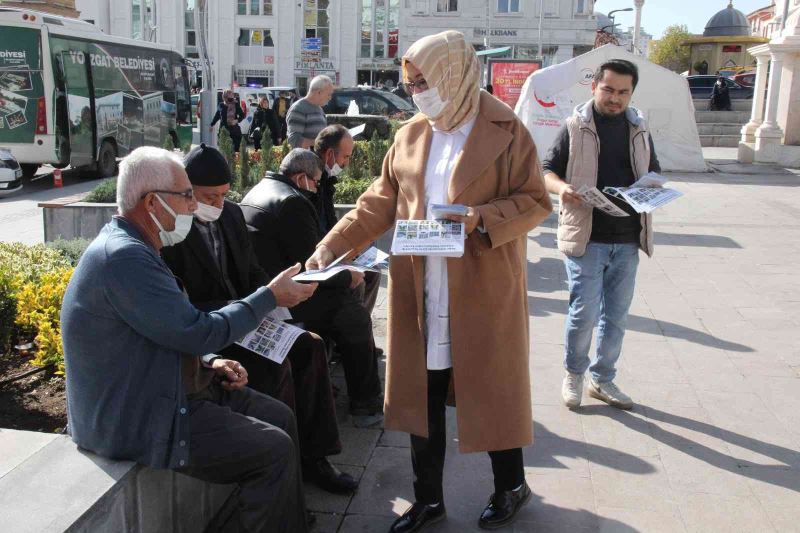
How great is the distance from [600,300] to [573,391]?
55 cm

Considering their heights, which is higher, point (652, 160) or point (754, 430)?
point (652, 160)

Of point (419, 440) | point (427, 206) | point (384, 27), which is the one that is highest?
point (384, 27)

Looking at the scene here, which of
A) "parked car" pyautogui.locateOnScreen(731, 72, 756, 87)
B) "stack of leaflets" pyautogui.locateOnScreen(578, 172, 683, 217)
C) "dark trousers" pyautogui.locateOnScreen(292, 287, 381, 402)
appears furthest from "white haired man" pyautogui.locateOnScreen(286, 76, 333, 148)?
"parked car" pyautogui.locateOnScreen(731, 72, 756, 87)

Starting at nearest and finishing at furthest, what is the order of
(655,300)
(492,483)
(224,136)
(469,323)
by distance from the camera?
(469,323)
(492,483)
(655,300)
(224,136)

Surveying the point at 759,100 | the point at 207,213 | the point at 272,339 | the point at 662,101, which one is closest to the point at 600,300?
the point at 272,339

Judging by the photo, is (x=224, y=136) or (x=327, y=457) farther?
(x=224, y=136)

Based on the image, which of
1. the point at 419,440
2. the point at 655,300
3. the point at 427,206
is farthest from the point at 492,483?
the point at 655,300

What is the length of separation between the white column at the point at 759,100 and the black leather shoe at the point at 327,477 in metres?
19.2

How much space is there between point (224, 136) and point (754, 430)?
8048 millimetres

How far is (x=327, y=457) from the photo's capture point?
3.96 m

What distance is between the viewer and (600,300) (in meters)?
4.50

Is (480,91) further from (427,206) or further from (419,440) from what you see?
(419,440)

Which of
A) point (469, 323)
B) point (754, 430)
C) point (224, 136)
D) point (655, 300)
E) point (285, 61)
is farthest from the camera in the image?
point (285, 61)

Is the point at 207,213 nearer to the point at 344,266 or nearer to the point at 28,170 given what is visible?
the point at 344,266
